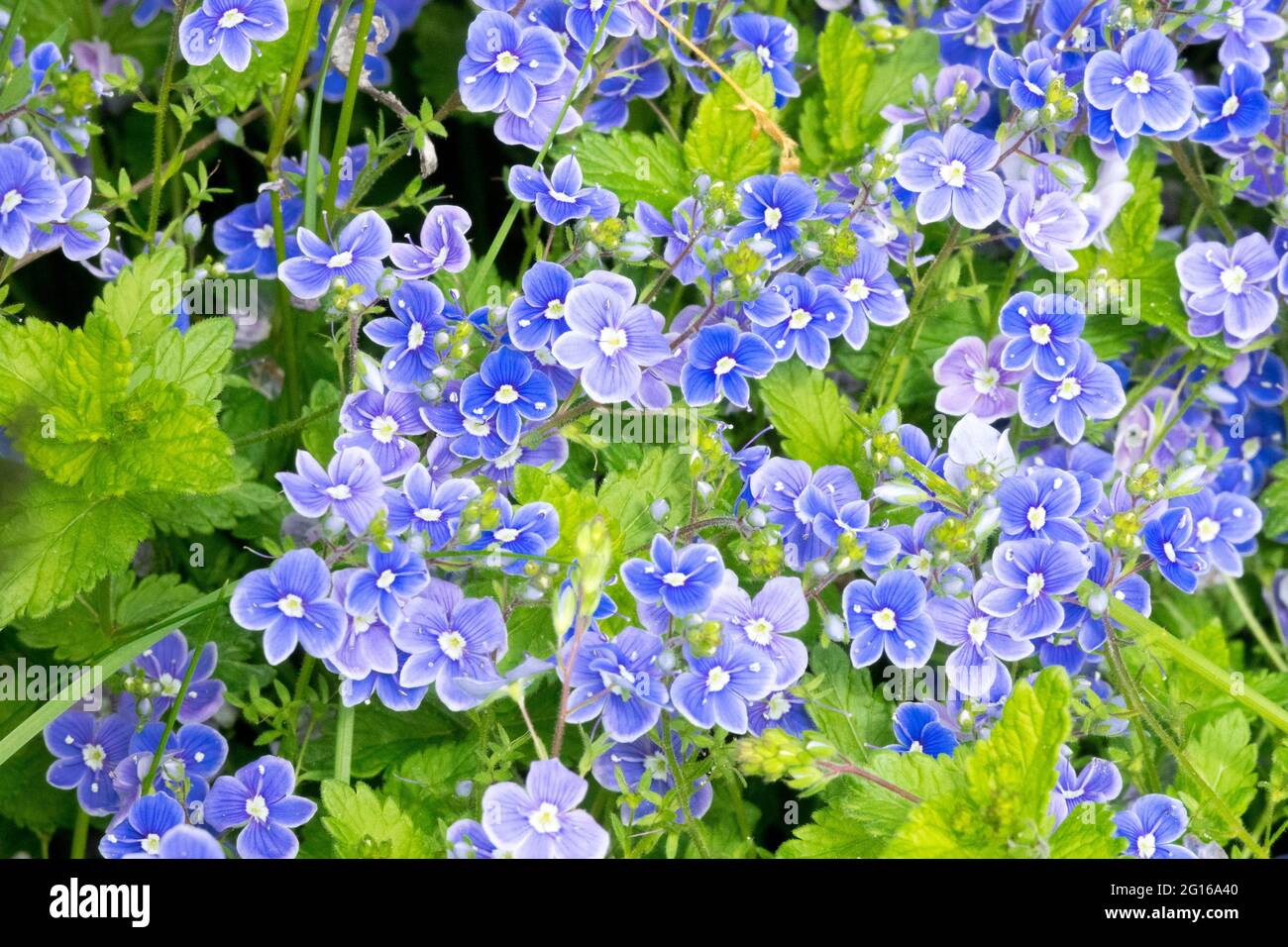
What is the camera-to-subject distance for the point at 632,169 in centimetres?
239

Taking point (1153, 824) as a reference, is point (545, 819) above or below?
above

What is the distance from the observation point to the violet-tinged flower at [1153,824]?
1.95 m

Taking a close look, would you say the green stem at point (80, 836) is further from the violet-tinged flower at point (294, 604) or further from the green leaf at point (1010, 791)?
the green leaf at point (1010, 791)

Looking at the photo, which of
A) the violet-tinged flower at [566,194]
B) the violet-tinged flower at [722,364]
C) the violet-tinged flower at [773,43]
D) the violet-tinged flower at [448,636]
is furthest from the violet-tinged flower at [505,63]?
the violet-tinged flower at [448,636]

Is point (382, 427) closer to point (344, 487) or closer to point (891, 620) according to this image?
point (344, 487)

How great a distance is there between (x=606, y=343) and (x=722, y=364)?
0.19m

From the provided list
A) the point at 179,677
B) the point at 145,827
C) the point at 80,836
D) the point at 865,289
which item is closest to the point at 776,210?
the point at 865,289

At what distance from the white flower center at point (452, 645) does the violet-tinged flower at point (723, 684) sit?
11.8 inches

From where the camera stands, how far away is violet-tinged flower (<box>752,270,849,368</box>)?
2109 mm

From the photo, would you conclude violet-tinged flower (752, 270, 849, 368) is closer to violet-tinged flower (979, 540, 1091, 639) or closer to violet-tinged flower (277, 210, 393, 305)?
violet-tinged flower (979, 540, 1091, 639)

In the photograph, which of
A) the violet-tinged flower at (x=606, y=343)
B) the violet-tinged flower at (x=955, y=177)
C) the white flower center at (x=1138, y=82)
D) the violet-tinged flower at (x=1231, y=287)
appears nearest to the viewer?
the violet-tinged flower at (x=606, y=343)

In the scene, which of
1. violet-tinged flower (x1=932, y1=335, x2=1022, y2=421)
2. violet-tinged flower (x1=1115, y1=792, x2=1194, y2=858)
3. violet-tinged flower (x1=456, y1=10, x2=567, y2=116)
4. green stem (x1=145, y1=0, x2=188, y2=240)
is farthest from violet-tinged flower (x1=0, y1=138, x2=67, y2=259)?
violet-tinged flower (x1=1115, y1=792, x2=1194, y2=858)
